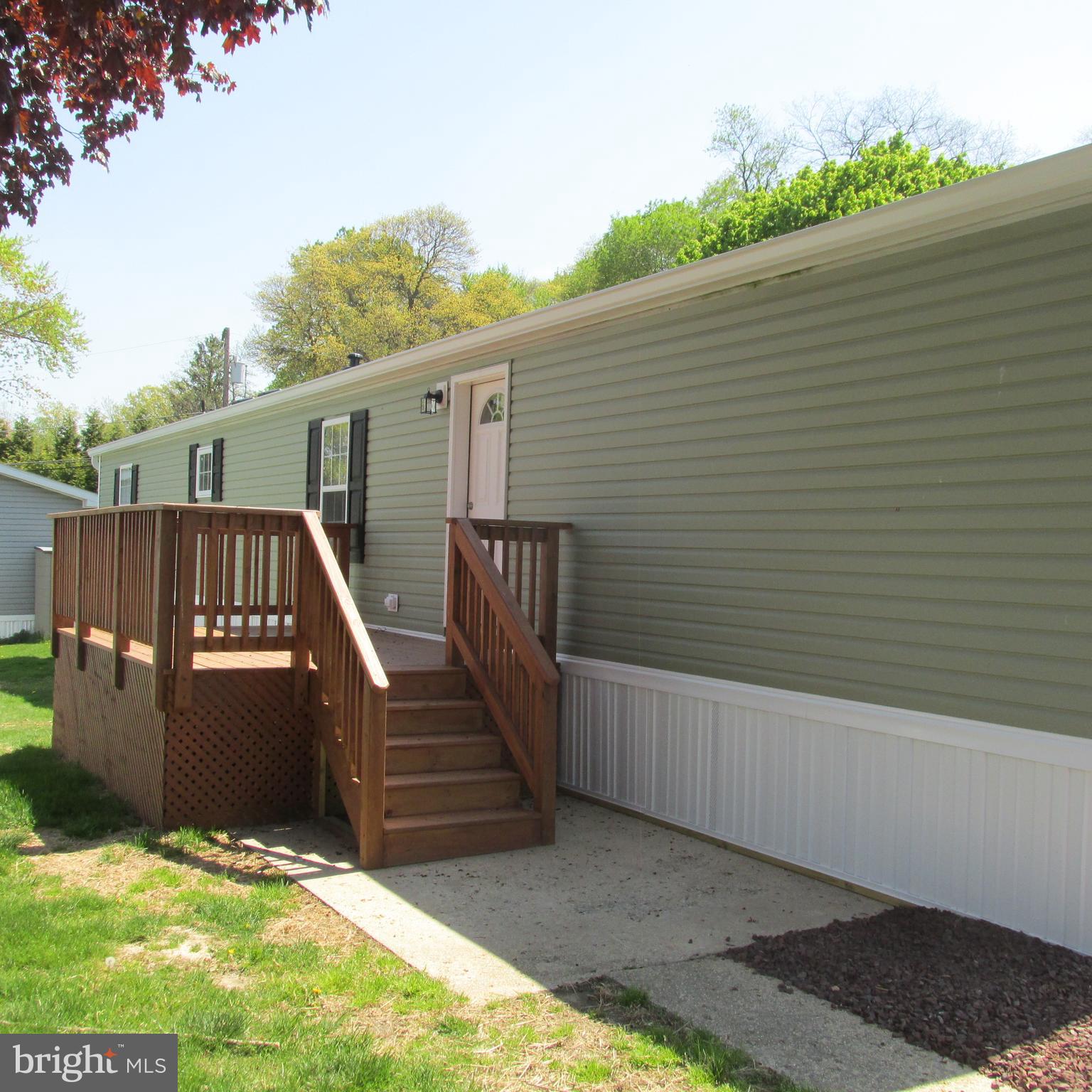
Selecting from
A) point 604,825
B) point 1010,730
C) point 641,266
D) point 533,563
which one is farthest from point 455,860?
point 641,266

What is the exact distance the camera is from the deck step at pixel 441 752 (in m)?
5.45

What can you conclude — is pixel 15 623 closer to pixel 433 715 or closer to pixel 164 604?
pixel 164 604

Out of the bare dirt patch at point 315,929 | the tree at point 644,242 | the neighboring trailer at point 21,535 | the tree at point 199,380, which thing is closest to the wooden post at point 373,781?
the bare dirt patch at point 315,929

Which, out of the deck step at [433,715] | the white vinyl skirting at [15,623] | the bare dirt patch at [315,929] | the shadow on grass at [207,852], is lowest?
the white vinyl skirting at [15,623]

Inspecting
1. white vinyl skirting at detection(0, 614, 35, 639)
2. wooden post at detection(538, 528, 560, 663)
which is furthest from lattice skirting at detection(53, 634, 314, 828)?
white vinyl skirting at detection(0, 614, 35, 639)

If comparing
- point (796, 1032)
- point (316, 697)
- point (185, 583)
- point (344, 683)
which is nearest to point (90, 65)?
point (185, 583)

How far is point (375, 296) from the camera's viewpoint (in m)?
36.7

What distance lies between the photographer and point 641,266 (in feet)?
116

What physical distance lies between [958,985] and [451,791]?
106 inches

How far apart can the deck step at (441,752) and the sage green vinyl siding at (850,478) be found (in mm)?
1120

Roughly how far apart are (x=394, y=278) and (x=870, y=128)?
17.1 meters

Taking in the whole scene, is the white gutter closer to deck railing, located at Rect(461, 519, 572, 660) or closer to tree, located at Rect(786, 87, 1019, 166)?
deck railing, located at Rect(461, 519, 572, 660)

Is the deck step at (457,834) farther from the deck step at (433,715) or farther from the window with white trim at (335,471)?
the window with white trim at (335,471)

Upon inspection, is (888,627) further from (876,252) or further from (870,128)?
(870,128)
